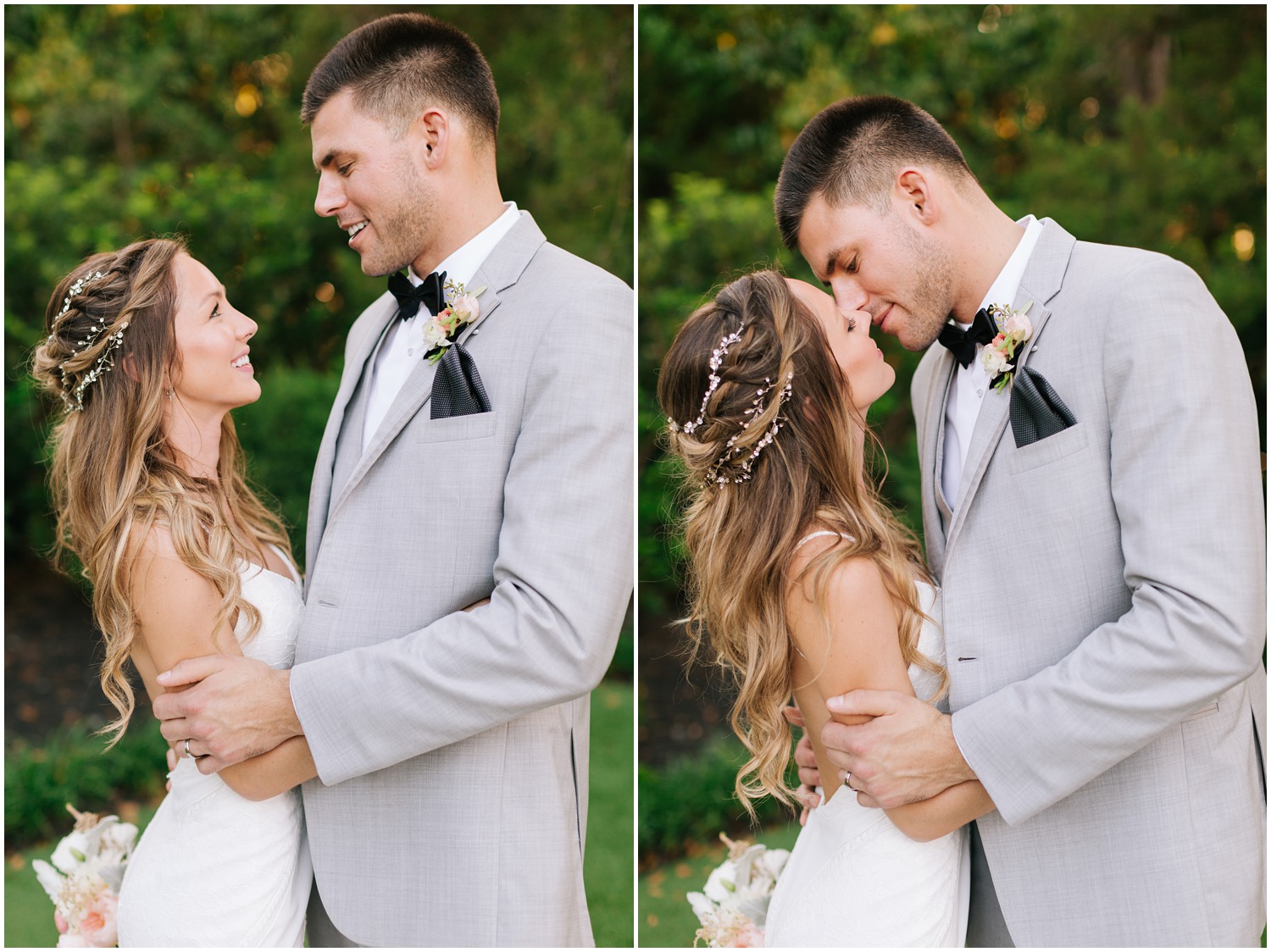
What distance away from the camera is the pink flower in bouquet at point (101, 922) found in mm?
2898

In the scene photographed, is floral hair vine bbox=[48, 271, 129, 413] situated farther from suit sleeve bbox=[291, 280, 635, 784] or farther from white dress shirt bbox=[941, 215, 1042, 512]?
white dress shirt bbox=[941, 215, 1042, 512]

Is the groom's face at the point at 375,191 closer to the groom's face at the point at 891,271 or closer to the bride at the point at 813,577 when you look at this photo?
the bride at the point at 813,577

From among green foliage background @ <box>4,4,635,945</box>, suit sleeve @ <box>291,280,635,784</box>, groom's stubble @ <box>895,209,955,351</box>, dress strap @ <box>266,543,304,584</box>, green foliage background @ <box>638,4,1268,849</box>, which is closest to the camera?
suit sleeve @ <box>291,280,635,784</box>

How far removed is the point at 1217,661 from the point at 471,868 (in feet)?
5.19

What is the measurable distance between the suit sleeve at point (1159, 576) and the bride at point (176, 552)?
1.54m

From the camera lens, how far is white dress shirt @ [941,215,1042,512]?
2568 mm

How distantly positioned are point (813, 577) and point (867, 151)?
44.5 inches

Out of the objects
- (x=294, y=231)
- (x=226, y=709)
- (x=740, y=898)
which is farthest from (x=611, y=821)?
(x=294, y=231)

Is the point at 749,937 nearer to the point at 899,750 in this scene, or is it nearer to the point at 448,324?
the point at 899,750

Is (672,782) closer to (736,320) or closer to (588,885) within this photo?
(588,885)

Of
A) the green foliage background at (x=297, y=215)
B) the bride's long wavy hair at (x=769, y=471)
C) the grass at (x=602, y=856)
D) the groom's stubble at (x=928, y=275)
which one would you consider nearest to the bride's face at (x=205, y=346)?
the bride's long wavy hair at (x=769, y=471)

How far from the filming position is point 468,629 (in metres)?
2.22

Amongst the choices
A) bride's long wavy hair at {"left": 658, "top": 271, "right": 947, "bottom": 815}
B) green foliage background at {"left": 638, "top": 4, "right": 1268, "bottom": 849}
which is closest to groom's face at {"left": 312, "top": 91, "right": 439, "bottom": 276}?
bride's long wavy hair at {"left": 658, "top": 271, "right": 947, "bottom": 815}

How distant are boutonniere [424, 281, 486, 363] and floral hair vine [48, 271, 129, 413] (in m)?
0.79
